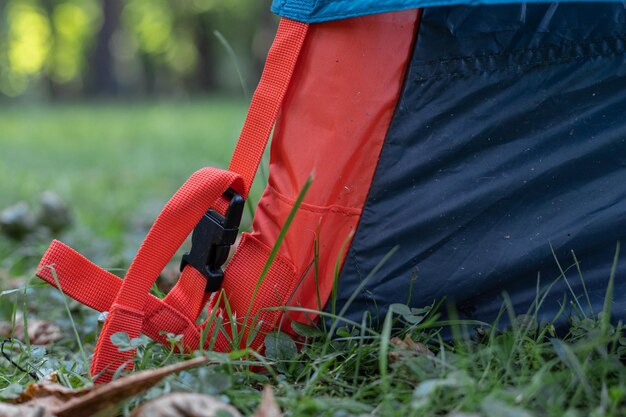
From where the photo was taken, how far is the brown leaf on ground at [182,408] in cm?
106

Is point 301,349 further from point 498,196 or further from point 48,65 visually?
point 48,65

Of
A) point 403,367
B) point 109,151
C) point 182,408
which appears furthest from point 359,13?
point 109,151

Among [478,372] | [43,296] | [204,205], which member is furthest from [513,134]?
[43,296]

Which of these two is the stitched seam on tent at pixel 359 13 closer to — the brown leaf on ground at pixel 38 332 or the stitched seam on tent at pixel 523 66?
the stitched seam on tent at pixel 523 66

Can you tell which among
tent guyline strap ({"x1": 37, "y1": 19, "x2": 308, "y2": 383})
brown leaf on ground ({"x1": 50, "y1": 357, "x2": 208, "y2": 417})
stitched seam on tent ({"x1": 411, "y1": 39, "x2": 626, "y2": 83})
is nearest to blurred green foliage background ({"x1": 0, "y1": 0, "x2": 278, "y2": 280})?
tent guyline strap ({"x1": 37, "y1": 19, "x2": 308, "y2": 383})

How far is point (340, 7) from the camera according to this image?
4.52ft

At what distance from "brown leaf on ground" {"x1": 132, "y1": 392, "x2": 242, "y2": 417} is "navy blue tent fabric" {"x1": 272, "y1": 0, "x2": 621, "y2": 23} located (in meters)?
0.69

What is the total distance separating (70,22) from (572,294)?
29.3 metres

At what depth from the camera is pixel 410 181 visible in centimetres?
147

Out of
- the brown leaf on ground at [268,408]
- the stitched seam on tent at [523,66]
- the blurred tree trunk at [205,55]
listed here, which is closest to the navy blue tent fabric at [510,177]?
the stitched seam on tent at [523,66]

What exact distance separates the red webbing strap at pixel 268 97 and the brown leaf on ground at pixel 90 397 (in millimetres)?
413

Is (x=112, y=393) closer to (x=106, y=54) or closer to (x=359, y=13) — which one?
(x=359, y=13)

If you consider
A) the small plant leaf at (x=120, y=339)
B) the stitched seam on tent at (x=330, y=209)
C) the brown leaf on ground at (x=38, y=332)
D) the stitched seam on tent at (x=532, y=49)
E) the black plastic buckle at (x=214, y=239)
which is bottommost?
the brown leaf on ground at (x=38, y=332)

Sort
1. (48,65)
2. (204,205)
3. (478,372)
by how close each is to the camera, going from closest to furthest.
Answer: (478,372), (204,205), (48,65)
